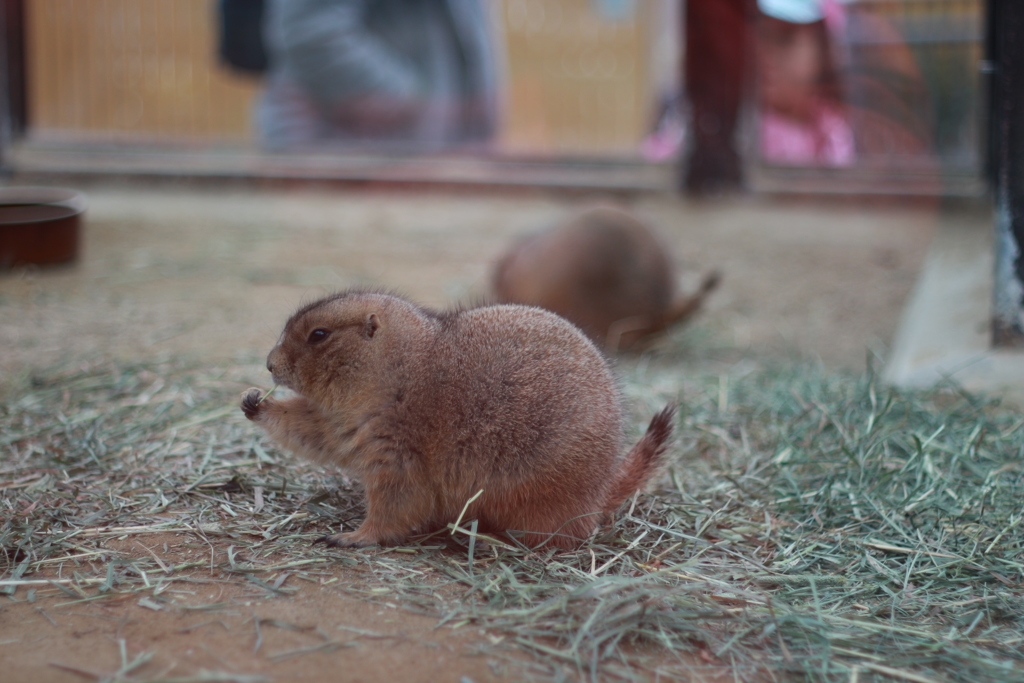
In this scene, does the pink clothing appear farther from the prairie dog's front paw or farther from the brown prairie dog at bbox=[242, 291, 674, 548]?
the prairie dog's front paw

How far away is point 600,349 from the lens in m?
2.95

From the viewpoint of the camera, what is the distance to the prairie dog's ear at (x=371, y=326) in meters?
2.64

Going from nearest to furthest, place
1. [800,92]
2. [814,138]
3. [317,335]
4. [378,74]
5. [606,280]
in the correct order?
[317,335] → [606,280] → [800,92] → [814,138] → [378,74]

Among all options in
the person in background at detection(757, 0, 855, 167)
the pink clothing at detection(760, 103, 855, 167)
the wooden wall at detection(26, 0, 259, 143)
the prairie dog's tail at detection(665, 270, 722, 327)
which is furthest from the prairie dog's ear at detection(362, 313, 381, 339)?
the wooden wall at detection(26, 0, 259, 143)

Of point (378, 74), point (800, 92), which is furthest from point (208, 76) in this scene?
point (800, 92)

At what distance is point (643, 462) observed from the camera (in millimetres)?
2834

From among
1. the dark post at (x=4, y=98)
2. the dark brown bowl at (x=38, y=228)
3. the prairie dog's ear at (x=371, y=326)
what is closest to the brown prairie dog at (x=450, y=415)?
the prairie dog's ear at (x=371, y=326)

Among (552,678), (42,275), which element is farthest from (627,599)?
(42,275)

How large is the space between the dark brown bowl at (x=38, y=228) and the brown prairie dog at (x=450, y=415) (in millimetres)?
4147

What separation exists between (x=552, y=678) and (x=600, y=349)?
1.22 m

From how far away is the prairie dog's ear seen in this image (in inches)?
104

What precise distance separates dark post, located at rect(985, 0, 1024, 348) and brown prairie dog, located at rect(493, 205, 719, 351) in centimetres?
173

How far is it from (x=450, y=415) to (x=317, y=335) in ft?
1.49

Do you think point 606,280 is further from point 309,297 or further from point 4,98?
point 4,98
